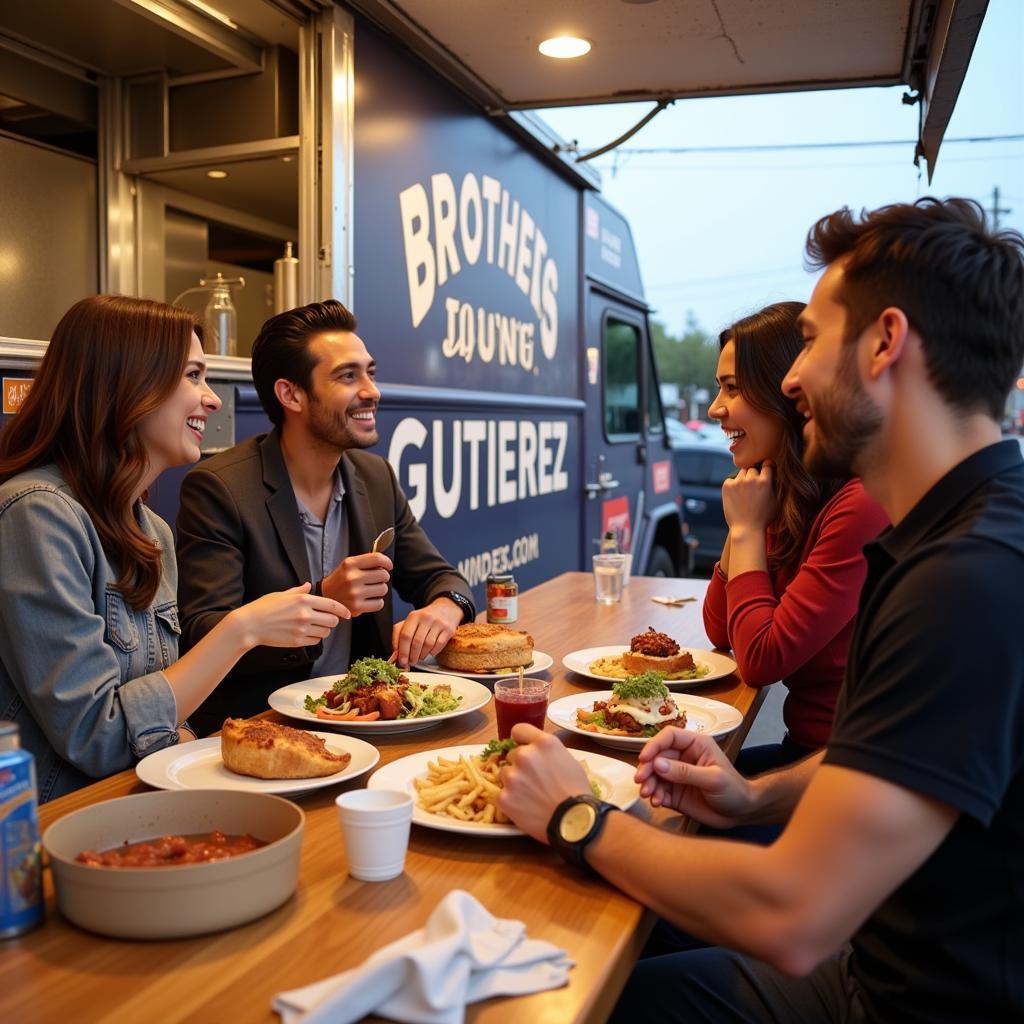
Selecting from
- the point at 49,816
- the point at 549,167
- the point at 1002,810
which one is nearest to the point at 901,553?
the point at 1002,810

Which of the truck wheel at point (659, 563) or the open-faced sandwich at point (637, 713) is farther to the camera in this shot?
the truck wheel at point (659, 563)

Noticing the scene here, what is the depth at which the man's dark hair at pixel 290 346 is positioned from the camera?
2822 millimetres

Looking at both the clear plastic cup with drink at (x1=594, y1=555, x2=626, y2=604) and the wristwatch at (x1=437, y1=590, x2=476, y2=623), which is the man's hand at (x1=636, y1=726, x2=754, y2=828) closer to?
the wristwatch at (x1=437, y1=590, x2=476, y2=623)

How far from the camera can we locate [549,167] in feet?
19.3

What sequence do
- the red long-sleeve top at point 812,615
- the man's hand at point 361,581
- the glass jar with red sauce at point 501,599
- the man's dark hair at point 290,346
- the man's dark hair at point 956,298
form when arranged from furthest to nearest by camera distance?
the man's dark hair at point 290,346 < the glass jar with red sauce at point 501,599 < the man's hand at point 361,581 < the red long-sleeve top at point 812,615 < the man's dark hair at point 956,298

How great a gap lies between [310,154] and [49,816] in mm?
2794

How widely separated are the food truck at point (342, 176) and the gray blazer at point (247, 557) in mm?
577

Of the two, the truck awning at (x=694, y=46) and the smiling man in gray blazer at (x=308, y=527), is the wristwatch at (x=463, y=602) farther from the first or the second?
the truck awning at (x=694, y=46)

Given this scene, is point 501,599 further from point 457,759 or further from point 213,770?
point 213,770

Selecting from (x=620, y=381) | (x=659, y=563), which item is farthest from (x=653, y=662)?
(x=659, y=563)

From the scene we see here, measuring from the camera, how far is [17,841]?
1.09 meters

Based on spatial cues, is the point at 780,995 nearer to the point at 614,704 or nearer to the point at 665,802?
the point at 665,802

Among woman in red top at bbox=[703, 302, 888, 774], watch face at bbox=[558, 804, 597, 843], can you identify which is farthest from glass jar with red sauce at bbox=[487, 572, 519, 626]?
watch face at bbox=[558, 804, 597, 843]

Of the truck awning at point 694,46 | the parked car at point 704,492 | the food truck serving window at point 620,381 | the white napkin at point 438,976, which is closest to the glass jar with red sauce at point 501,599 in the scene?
the white napkin at point 438,976
